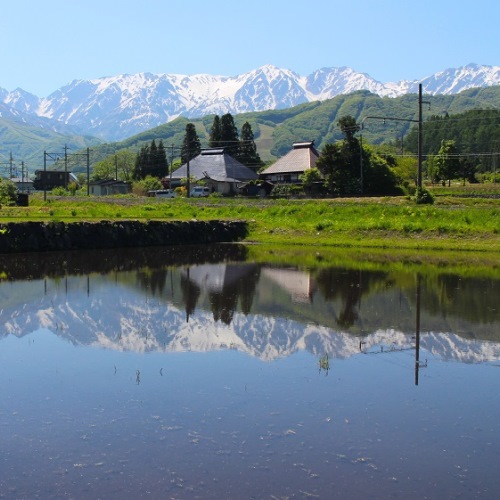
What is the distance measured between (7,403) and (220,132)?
9422cm

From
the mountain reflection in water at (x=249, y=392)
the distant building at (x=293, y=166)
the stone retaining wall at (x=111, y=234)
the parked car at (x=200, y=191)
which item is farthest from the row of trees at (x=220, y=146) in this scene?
the mountain reflection in water at (x=249, y=392)

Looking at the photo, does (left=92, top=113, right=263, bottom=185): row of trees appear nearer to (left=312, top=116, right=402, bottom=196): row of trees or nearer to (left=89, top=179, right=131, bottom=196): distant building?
(left=89, top=179, right=131, bottom=196): distant building

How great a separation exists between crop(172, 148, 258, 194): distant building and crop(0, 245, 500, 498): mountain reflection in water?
6776 cm

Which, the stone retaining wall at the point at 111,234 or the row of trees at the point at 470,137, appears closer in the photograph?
the stone retaining wall at the point at 111,234

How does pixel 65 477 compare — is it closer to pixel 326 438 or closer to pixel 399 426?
pixel 326 438

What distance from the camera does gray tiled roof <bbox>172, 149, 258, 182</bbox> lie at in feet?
308

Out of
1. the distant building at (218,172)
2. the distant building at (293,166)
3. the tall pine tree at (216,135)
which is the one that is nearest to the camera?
the distant building at (293,166)

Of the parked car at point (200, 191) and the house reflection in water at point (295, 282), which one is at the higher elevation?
the parked car at point (200, 191)

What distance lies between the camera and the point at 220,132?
10394 centimetres

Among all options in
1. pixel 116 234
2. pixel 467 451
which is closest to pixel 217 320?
pixel 467 451

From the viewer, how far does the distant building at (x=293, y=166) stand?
286 feet

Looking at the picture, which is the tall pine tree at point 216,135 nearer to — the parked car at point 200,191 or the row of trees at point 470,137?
the parked car at point 200,191

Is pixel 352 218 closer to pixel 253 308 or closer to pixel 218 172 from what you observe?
pixel 253 308

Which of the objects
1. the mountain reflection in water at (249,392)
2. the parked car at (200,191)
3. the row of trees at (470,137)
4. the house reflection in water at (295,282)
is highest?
the row of trees at (470,137)
